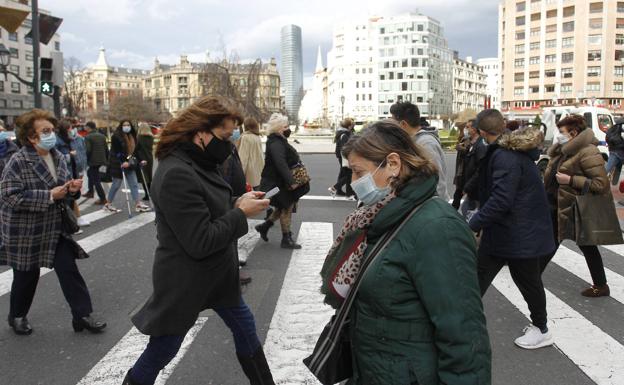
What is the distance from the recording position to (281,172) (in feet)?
21.8

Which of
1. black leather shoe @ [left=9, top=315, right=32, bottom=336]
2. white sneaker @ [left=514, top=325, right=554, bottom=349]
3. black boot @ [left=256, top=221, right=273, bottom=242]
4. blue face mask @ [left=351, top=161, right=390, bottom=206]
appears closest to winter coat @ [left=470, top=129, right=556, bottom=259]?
white sneaker @ [left=514, top=325, right=554, bottom=349]

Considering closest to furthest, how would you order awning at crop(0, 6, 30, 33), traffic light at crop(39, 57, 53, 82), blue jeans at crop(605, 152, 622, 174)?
awning at crop(0, 6, 30, 33), traffic light at crop(39, 57, 53, 82), blue jeans at crop(605, 152, 622, 174)

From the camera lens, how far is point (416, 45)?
121562 mm

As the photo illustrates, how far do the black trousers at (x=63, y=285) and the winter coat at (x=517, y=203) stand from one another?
3.23m

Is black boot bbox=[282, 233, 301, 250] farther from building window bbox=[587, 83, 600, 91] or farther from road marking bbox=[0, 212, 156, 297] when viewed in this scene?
building window bbox=[587, 83, 600, 91]

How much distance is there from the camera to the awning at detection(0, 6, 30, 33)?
7.99 m

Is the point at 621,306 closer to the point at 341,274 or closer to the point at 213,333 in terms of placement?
Result: the point at 213,333

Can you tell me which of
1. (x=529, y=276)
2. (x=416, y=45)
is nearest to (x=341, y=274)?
(x=529, y=276)

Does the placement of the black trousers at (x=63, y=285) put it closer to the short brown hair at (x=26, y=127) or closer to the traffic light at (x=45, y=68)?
the short brown hair at (x=26, y=127)

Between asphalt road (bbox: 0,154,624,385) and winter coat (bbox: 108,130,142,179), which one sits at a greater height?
A: winter coat (bbox: 108,130,142,179)

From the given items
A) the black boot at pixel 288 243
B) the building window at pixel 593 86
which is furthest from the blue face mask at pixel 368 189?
the building window at pixel 593 86

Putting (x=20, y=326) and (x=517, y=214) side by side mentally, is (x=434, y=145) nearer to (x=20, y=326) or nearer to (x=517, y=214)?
(x=517, y=214)

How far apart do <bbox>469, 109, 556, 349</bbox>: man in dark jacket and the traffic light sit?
13322 millimetres

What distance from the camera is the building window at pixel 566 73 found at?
83.5 metres
